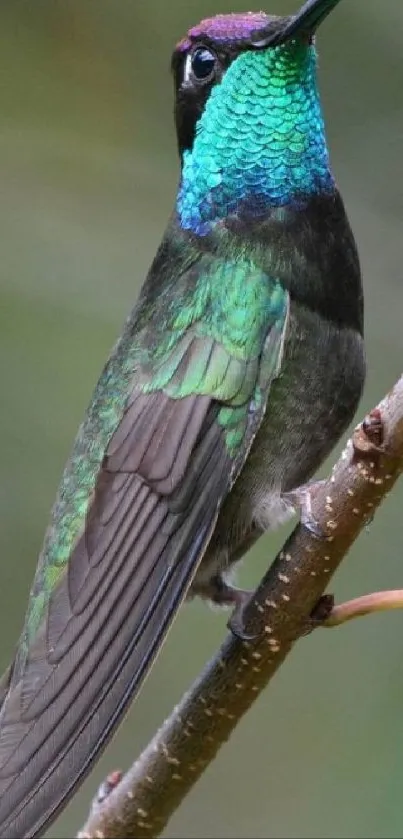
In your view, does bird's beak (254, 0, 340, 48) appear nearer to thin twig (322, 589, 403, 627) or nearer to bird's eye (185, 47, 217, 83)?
bird's eye (185, 47, 217, 83)

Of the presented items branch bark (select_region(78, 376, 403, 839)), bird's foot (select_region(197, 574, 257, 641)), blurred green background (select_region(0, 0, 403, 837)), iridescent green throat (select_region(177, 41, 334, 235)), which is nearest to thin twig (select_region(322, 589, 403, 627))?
branch bark (select_region(78, 376, 403, 839))

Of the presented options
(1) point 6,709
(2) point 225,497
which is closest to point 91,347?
(2) point 225,497

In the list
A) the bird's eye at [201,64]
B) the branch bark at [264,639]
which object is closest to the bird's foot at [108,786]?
the branch bark at [264,639]

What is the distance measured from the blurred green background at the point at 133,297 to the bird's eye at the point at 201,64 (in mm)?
788

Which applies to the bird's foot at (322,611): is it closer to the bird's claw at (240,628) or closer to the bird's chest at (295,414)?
the bird's claw at (240,628)

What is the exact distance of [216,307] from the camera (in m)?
1.26

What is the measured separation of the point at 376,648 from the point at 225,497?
150 cm

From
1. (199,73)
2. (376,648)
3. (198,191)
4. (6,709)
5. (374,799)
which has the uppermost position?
(199,73)

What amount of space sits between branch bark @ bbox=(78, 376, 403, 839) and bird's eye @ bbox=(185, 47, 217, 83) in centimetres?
60

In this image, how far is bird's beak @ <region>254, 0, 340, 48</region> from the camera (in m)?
1.24

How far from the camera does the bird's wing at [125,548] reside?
1.03 metres

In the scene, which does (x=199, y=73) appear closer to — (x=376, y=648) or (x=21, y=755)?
(x=21, y=755)

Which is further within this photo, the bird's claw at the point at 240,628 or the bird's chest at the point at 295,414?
the bird's chest at the point at 295,414

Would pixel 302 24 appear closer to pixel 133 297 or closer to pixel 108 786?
pixel 108 786
